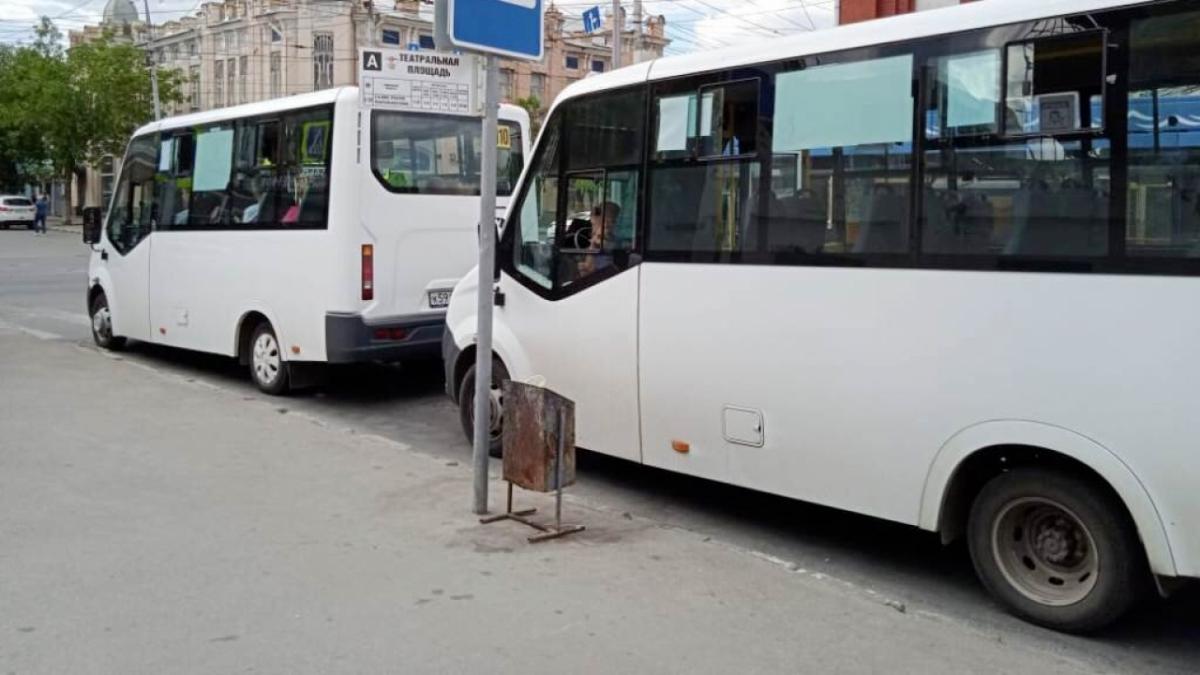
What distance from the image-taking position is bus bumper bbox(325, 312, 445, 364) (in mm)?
9273

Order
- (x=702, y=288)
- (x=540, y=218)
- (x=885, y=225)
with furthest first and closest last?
(x=540, y=218) → (x=702, y=288) → (x=885, y=225)

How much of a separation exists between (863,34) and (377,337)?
552cm

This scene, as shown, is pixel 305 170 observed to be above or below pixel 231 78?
below

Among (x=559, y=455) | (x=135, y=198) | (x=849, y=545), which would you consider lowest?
(x=849, y=545)

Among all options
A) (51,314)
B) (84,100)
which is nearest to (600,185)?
(51,314)

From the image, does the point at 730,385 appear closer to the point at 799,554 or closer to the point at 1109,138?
the point at 799,554

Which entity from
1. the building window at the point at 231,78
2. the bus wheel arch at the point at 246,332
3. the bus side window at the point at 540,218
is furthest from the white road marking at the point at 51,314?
the building window at the point at 231,78

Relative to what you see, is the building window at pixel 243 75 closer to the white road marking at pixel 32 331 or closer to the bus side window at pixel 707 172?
the white road marking at pixel 32 331

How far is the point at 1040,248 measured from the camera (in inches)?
178

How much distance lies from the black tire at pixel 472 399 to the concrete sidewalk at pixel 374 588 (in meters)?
0.39

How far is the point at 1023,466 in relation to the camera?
465cm

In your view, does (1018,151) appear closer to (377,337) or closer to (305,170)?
(377,337)

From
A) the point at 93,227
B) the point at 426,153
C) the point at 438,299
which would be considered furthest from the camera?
the point at 93,227

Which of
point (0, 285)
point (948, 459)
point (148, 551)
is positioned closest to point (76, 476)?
point (148, 551)
